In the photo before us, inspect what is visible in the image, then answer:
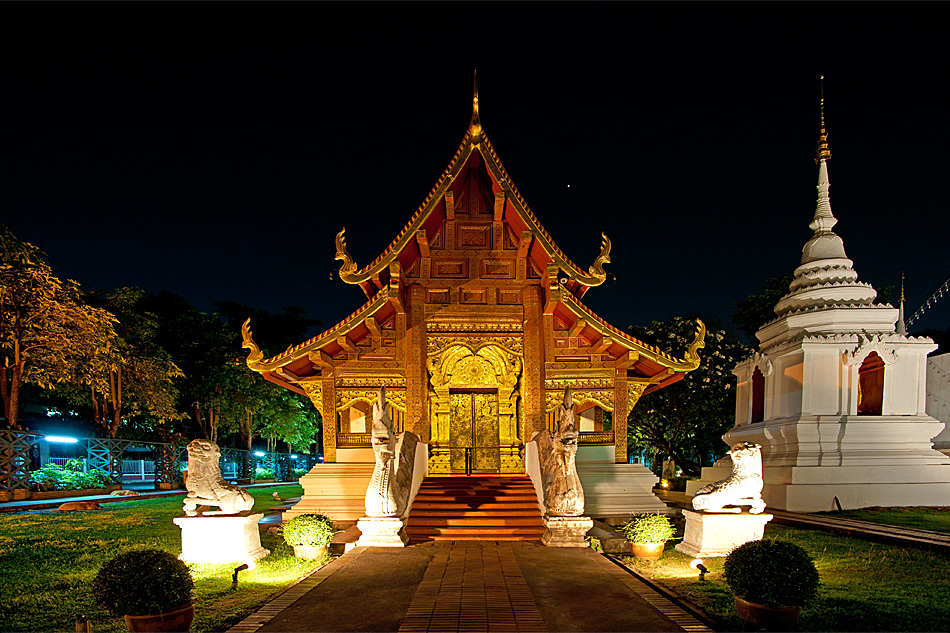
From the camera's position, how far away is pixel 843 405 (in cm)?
1411

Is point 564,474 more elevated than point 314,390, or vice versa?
point 314,390

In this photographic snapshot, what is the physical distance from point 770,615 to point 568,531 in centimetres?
430

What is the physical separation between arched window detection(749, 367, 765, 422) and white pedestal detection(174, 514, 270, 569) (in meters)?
14.9

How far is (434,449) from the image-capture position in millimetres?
13336

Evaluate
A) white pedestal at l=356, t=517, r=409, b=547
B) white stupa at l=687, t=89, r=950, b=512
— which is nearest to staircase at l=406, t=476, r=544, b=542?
white pedestal at l=356, t=517, r=409, b=547

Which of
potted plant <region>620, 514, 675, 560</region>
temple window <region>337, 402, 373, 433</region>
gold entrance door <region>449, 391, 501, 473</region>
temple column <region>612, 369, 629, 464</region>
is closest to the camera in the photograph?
potted plant <region>620, 514, 675, 560</region>

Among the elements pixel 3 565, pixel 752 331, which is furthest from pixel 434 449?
pixel 752 331

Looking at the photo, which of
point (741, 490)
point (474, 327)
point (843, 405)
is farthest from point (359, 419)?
point (843, 405)

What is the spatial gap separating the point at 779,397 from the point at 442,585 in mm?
12455

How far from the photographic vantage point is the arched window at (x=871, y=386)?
14.6 m

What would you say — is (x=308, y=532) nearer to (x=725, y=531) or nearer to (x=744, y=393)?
(x=725, y=531)

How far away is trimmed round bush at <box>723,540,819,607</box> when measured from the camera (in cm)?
482

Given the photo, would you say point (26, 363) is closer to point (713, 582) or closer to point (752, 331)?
point (713, 582)

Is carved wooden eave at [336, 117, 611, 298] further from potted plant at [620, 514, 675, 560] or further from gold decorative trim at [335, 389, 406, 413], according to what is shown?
potted plant at [620, 514, 675, 560]
